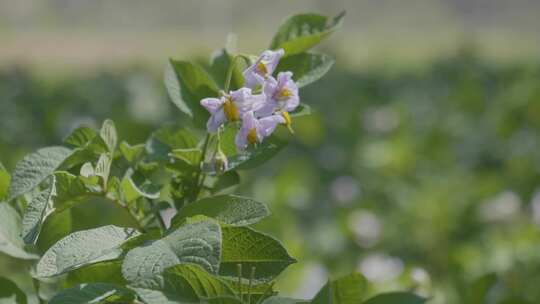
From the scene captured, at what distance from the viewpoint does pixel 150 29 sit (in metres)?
31.2

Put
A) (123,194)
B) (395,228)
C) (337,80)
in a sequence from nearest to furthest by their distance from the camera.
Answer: (123,194) < (395,228) < (337,80)

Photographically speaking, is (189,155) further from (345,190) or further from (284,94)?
(345,190)

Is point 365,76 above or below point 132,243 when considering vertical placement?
below

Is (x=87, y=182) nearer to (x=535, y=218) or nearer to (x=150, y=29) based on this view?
(x=535, y=218)

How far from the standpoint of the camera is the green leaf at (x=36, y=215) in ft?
1.86

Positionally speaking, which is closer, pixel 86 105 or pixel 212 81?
pixel 212 81

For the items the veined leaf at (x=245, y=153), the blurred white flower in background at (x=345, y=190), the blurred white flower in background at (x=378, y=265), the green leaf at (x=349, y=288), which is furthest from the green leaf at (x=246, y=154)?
the blurred white flower in background at (x=345, y=190)

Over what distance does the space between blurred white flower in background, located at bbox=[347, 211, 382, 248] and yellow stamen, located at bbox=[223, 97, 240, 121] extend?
170 cm

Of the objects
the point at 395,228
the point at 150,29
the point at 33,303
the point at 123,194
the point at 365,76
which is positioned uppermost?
the point at 123,194

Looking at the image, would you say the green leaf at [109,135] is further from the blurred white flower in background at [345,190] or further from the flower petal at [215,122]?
the blurred white flower in background at [345,190]

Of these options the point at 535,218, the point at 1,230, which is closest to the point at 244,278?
the point at 1,230

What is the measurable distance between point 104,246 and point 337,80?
13.1 feet

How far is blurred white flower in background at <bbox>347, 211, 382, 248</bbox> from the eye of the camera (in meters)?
2.35

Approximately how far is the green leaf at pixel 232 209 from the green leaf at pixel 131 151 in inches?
4.8
